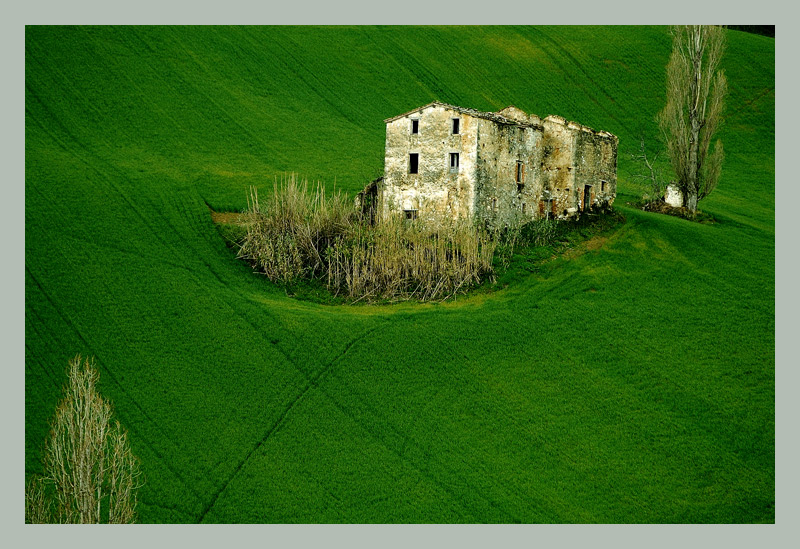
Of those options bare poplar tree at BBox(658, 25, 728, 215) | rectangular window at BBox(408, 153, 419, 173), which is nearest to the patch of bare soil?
rectangular window at BBox(408, 153, 419, 173)

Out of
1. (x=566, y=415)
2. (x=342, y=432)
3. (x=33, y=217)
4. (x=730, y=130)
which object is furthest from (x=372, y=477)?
(x=730, y=130)

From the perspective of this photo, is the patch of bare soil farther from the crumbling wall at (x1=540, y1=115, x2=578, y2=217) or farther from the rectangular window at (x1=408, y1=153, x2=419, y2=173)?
the crumbling wall at (x1=540, y1=115, x2=578, y2=217)

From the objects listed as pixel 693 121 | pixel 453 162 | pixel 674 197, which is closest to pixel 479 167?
pixel 453 162

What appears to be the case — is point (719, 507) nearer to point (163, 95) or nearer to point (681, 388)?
point (681, 388)

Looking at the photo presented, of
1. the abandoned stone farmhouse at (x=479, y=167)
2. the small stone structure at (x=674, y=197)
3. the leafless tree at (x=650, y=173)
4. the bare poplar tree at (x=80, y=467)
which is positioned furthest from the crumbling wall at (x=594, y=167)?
the bare poplar tree at (x=80, y=467)

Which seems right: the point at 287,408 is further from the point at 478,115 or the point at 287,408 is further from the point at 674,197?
the point at 674,197

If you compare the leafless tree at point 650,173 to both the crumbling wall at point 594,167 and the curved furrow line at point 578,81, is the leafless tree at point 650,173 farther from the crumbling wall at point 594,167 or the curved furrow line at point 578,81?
the crumbling wall at point 594,167
